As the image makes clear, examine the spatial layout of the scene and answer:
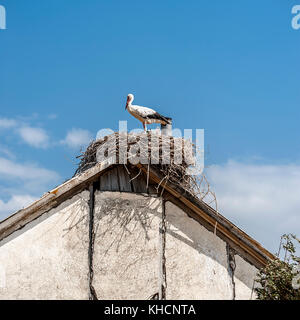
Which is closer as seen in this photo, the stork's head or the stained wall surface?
the stained wall surface

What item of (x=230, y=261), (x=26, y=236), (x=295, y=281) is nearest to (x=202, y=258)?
(x=230, y=261)

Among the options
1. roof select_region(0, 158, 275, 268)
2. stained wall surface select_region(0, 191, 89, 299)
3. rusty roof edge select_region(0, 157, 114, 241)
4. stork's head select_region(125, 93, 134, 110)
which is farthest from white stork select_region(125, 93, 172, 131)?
stained wall surface select_region(0, 191, 89, 299)

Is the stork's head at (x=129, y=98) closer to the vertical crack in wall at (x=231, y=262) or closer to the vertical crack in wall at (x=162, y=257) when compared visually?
the vertical crack in wall at (x=162, y=257)

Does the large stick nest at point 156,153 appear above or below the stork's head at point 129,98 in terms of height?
below

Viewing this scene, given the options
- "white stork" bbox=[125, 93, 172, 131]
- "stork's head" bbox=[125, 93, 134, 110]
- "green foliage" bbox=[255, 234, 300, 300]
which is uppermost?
"stork's head" bbox=[125, 93, 134, 110]

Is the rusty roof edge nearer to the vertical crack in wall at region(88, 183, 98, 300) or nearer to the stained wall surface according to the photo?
the stained wall surface

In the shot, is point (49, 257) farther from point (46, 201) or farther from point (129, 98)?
point (129, 98)

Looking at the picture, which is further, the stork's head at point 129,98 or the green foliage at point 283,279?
the stork's head at point 129,98

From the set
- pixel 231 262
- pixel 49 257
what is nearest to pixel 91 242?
pixel 49 257

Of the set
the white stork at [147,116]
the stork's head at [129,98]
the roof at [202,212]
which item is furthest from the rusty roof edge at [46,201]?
the stork's head at [129,98]

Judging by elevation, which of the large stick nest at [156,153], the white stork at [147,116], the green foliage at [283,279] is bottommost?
the green foliage at [283,279]

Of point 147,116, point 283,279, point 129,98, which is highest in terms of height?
point 129,98

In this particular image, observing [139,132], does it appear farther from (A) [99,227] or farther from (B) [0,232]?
(B) [0,232]
